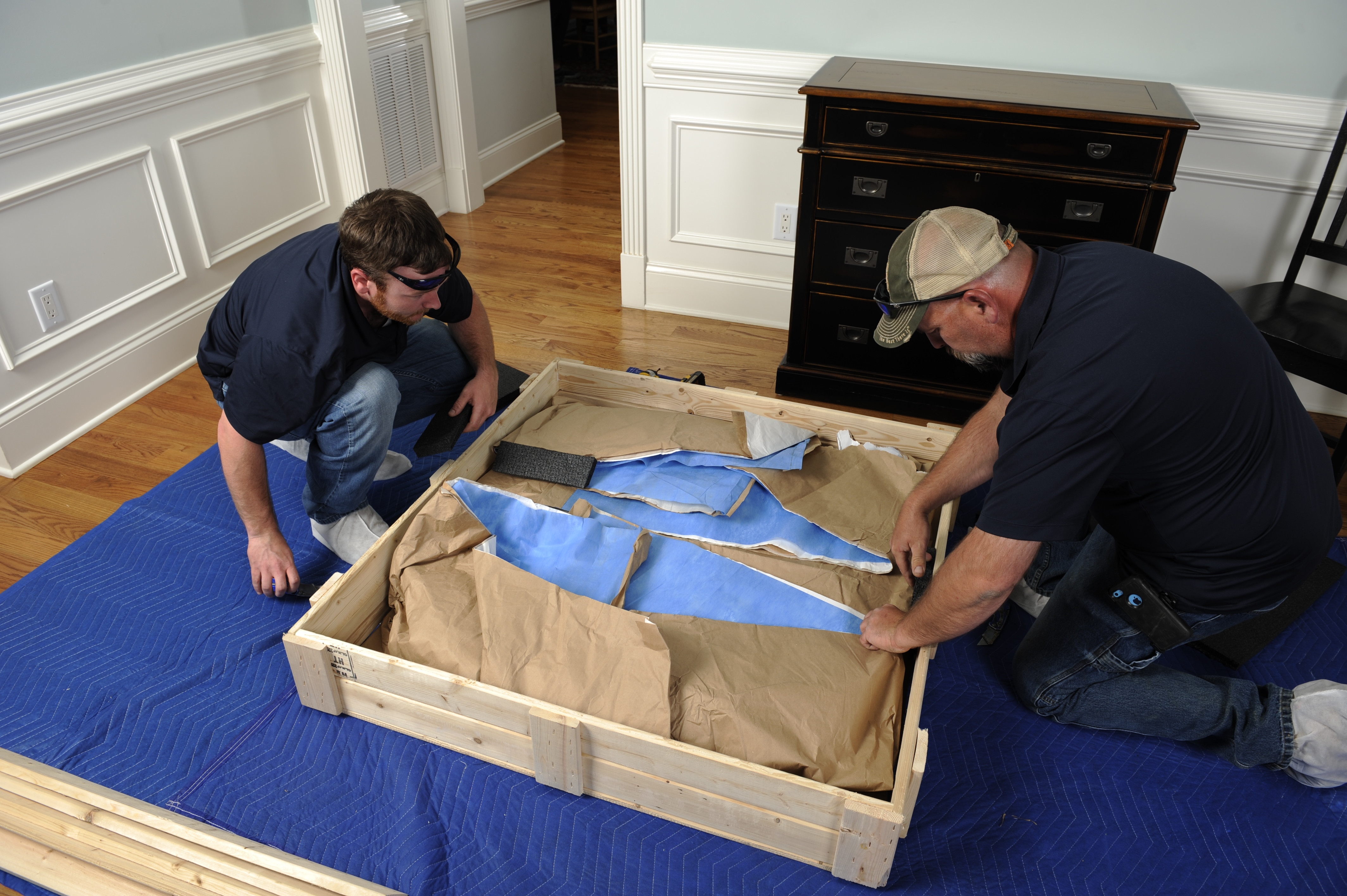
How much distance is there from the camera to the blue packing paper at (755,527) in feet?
6.30

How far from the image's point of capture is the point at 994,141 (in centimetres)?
227

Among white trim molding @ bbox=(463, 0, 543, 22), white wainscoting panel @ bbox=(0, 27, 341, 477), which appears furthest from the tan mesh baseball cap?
white trim molding @ bbox=(463, 0, 543, 22)

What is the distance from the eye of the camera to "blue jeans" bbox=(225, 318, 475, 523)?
193 centimetres

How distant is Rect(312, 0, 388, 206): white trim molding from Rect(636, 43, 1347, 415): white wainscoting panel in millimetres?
1169

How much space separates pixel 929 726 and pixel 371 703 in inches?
44.3

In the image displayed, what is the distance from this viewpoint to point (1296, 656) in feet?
6.30

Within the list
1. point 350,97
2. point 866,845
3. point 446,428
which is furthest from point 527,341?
point 866,845

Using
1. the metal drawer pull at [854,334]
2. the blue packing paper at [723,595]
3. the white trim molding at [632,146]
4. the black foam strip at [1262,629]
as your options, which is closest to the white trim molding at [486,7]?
the white trim molding at [632,146]

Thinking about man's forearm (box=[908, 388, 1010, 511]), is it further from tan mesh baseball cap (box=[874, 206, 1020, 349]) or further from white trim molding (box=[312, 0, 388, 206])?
white trim molding (box=[312, 0, 388, 206])

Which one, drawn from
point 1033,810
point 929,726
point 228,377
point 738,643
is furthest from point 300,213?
point 1033,810

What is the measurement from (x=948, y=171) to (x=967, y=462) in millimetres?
978

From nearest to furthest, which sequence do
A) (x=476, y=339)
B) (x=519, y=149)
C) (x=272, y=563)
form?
(x=272, y=563)
(x=476, y=339)
(x=519, y=149)

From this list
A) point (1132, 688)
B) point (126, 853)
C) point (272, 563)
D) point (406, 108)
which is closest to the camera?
point (126, 853)

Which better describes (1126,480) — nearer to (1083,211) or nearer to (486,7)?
(1083,211)
